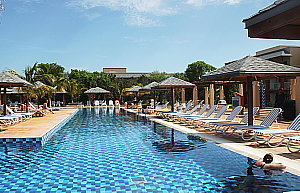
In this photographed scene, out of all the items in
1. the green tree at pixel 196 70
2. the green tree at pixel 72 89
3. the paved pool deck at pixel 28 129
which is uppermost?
the green tree at pixel 196 70

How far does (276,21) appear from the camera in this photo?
2773mm

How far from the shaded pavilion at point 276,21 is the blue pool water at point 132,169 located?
227cm

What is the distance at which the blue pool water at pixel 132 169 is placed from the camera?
15.0ft

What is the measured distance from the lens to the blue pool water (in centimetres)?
458

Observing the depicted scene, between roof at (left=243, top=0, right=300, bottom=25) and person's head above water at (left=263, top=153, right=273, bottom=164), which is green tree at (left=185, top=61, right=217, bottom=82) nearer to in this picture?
person's head above water at (left=263, top=153, right=273, bottom=164)

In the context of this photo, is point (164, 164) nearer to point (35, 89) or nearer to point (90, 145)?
point (90, 145)

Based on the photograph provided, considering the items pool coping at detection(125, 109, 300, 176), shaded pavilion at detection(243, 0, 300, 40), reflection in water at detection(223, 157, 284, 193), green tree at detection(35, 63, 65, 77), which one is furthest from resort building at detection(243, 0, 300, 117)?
green tree at detection(35, 63, 65, 77)

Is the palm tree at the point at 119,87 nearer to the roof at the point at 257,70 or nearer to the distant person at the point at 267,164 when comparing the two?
the roof at the point at 257,70

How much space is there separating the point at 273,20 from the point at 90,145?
6.54 metres

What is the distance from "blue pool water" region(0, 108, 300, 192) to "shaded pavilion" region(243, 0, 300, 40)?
2273mm

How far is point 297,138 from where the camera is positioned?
5812mm

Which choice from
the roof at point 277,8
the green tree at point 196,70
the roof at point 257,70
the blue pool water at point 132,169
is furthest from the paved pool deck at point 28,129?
the green tree at point 196,70

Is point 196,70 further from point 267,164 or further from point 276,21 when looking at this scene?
point 276,21

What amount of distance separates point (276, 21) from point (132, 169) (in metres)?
3.88
